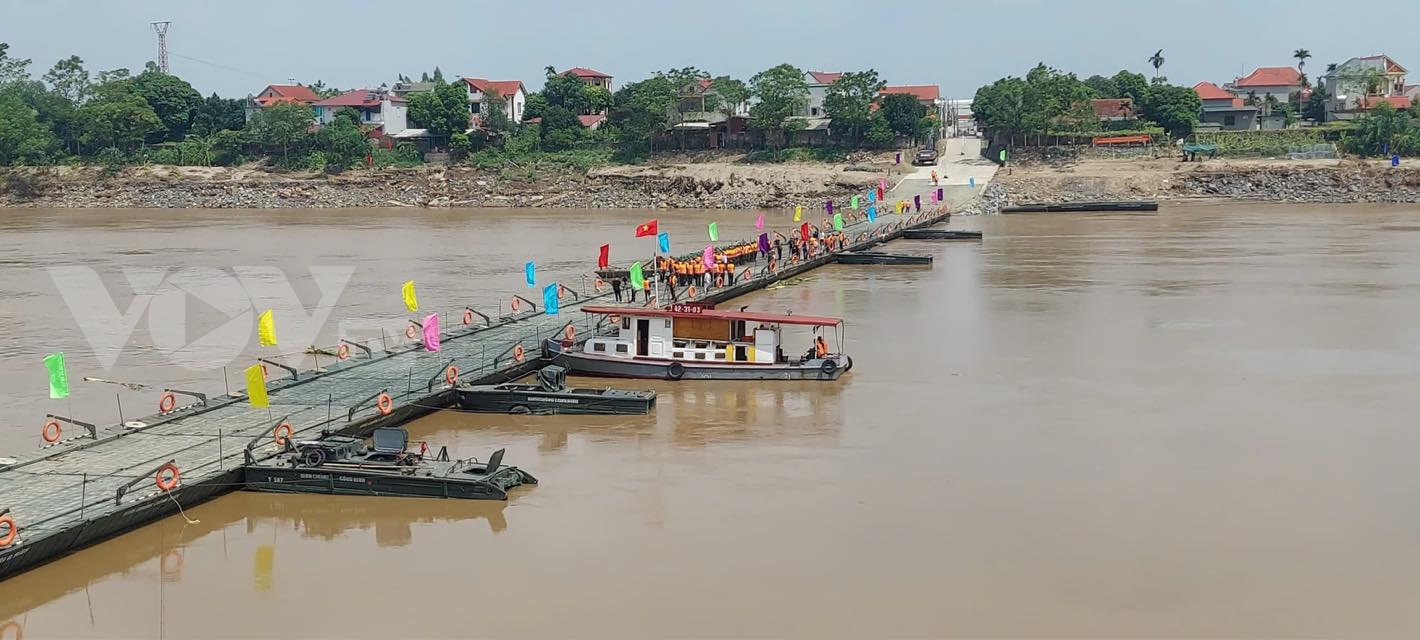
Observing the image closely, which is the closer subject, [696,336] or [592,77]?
[696,336]

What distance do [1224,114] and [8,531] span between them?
9475 cm

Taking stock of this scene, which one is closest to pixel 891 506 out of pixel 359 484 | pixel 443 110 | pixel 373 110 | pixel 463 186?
pixel 359 484

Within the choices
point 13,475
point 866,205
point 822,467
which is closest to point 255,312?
point 13,475

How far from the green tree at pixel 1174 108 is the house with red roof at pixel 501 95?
4771 cm

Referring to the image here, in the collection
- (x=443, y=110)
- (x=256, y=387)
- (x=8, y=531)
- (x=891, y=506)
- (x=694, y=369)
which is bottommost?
(x=891, y=506)

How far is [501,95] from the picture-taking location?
10669 centimetres

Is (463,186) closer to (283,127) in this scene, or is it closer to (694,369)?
(283,127)

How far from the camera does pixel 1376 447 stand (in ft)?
71.2

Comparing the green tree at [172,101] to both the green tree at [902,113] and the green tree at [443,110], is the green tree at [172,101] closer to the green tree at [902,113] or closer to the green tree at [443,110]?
the green tree at [443,110]

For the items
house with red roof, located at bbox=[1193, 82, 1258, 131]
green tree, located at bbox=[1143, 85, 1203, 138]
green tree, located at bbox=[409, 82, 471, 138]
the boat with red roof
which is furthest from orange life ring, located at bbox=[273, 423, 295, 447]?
house with red roof, located at bbox=[1193, 82, 1258, 131]

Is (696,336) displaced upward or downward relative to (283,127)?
downward

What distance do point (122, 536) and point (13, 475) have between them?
289 centimetres

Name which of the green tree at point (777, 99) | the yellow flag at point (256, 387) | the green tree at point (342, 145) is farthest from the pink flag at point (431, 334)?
the green tree at point (342, 145)

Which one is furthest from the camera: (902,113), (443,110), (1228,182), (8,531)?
(443,110)
